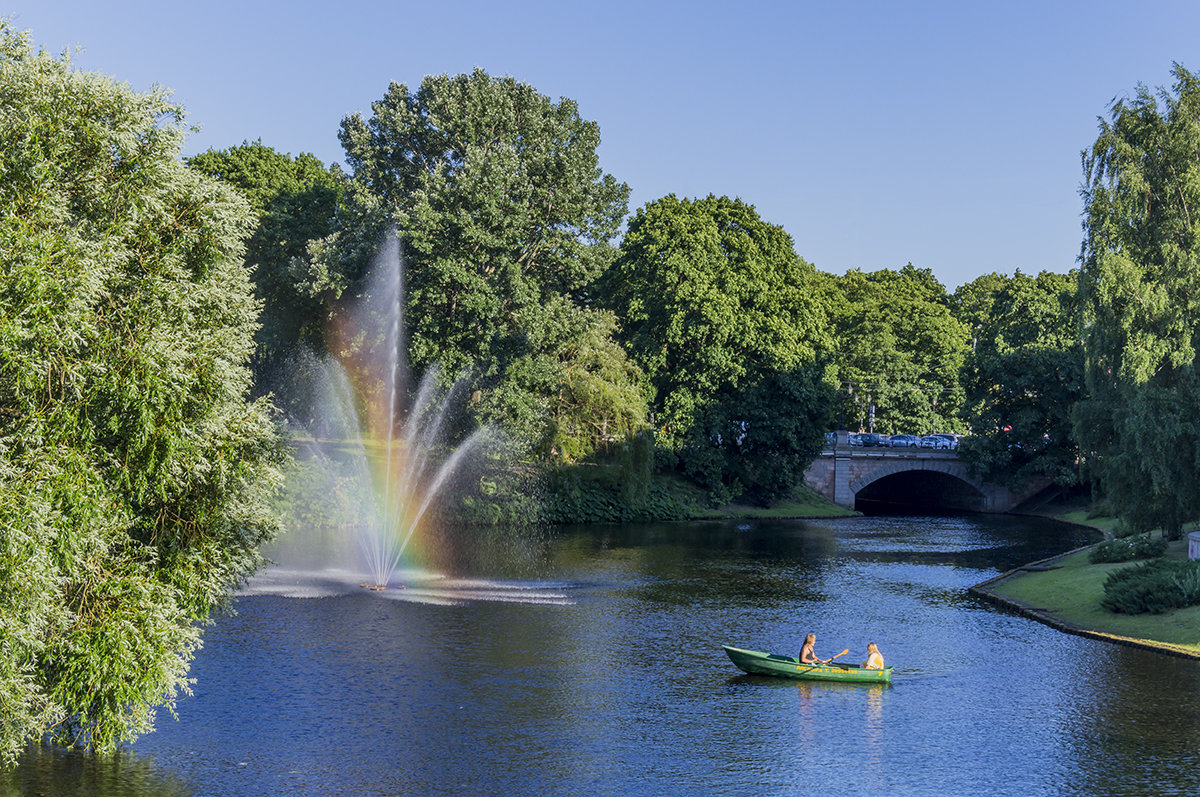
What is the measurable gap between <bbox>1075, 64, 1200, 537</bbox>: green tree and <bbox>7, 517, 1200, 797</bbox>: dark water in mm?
10305

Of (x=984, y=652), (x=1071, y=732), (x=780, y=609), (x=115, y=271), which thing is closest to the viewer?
(x=115, y=271)

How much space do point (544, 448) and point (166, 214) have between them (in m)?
54.0

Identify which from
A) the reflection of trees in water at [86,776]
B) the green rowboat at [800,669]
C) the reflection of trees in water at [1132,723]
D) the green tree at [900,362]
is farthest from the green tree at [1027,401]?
the reflection of trees in water at [86,776]

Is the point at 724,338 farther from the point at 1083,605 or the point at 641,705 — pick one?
the point at 641,705

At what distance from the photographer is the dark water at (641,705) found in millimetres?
24656

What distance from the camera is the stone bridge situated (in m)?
99.9

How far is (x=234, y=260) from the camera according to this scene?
26.8m

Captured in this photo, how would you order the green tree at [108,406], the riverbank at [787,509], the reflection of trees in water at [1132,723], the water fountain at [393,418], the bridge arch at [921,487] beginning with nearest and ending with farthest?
the green tree at [108,406], the reflection of trees in water at [1132,723], the water fountain at [393,418], the riverbank at [787,509], the bridge arch at [921,487]

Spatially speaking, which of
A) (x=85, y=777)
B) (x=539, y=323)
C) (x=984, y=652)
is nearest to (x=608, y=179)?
(x=539, y=323)

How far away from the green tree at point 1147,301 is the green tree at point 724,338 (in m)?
35.2

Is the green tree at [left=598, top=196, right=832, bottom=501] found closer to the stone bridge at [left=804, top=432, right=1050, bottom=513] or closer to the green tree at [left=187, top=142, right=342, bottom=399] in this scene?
the stone bridge at [left=804, top=432, right=1050, bottom=513]

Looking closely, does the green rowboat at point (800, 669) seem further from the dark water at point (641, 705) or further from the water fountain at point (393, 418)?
the water fountain at point (393, 418)

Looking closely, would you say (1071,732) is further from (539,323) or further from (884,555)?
(539,323)

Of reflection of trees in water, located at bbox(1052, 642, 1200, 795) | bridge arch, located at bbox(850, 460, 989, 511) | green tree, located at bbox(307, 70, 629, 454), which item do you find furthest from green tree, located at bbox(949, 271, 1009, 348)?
reflection of trees in water, located at bbox(1052, 642, 1200, 795)
